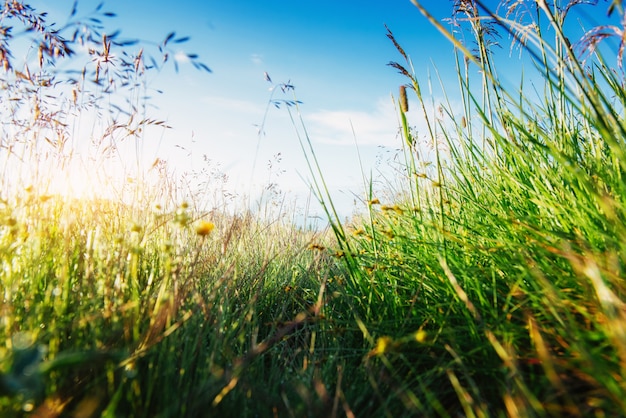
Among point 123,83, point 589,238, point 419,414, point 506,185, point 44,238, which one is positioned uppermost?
point 123,83

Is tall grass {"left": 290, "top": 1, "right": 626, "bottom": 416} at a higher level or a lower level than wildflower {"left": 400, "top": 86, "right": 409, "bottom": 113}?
lower

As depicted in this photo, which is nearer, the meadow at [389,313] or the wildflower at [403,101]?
the meadow at [389,313]

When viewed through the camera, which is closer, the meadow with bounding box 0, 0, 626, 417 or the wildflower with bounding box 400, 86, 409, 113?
the meadow with bounding box 0, 0, 626, 417

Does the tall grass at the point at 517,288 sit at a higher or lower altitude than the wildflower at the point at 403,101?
lower

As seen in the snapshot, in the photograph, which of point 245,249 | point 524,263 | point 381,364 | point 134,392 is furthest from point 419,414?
point 245,249

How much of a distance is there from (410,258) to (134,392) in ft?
4.13

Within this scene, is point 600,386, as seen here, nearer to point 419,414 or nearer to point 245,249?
point 419,414

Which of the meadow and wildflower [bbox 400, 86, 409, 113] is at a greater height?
wildflower [bbox 400, 86, 409, 113]

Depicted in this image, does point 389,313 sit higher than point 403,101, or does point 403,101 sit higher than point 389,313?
point 403,101

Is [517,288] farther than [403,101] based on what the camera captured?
No

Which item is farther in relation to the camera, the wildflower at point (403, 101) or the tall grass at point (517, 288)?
the wildflower at point (403, 101)

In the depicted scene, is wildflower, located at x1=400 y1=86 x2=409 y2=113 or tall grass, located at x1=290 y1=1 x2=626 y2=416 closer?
tall grass, located at x1=290 y1=1 x2=626 y2=416

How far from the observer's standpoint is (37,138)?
201 cm

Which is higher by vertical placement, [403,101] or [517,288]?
[403,101]
